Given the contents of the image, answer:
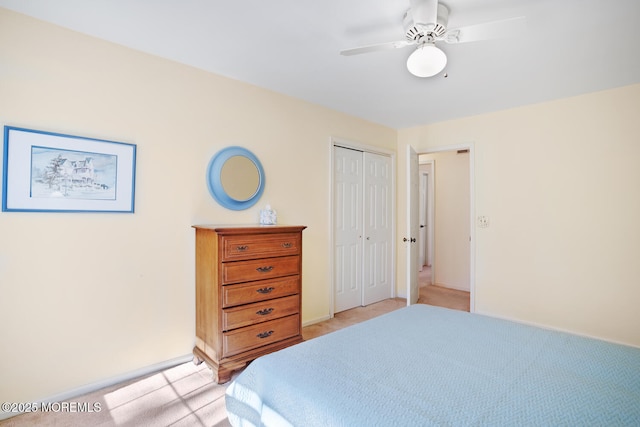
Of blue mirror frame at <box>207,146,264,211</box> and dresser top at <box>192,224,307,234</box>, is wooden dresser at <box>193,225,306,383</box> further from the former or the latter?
blue mirror frame at <box>207,146,264,211</box>

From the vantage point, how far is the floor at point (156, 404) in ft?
5.94

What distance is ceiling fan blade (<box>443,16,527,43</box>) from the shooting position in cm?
154

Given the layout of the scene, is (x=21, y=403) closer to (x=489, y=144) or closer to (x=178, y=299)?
(x=178, y=299)

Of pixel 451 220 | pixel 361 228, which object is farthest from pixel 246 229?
pixel 451 220

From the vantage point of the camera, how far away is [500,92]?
3.07 meters

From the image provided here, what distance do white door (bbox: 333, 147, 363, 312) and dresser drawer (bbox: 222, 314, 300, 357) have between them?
120cm

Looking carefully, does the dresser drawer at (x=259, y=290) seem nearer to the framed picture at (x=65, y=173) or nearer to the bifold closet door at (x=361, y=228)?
the framed picture at (x=65, y=173)

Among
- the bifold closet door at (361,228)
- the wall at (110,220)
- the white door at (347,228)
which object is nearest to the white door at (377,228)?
the bifold closet door at (361,228)

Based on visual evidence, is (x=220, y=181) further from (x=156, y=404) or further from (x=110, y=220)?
(x=156, y=404)

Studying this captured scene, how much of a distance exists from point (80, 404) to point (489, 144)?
14.5 ft

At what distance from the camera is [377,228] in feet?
13.9

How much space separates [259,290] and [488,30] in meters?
2.21

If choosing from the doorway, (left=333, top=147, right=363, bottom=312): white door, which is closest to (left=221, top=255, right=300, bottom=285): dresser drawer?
(left=333, top=147, right=363, bottom=312): white door

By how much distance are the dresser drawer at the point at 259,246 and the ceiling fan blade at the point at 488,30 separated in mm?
1760
